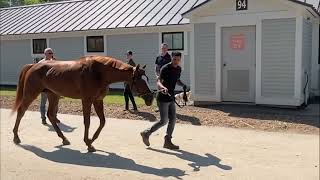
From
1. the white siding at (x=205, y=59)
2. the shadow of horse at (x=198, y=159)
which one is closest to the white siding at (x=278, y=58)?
the white siding at (x=205, y=59)

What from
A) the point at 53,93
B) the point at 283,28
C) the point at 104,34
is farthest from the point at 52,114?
the point at 104,34

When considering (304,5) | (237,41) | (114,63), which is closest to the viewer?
(114,63)

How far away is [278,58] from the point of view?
12.1m

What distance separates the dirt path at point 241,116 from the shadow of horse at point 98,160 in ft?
11.1

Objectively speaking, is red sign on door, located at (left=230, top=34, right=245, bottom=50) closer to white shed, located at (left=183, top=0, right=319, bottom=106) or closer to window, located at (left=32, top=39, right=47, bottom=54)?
white shed, located at (left=183, top=0, right=319, bottom=106)

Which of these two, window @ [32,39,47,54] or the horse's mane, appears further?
window @ [32,39,47,54]

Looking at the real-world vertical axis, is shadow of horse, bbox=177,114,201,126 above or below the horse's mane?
below

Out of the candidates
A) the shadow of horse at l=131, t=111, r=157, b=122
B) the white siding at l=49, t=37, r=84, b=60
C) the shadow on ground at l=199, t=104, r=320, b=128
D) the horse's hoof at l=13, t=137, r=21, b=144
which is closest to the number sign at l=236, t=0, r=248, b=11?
the shadow on ground at l=199, t=104, r=320, b=128

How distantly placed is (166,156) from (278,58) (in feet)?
20.2

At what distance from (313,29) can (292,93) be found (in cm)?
333

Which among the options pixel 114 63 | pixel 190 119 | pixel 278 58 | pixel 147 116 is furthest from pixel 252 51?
pixel 114 63

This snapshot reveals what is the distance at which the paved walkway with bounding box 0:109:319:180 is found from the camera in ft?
20.2

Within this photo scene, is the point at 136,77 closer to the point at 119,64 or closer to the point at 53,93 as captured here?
the point at 119,64

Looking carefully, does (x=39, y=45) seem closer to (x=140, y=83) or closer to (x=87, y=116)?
(x=87, y=116)
